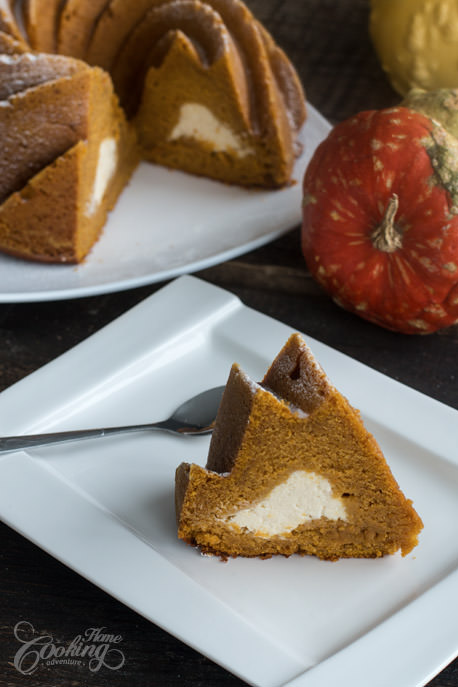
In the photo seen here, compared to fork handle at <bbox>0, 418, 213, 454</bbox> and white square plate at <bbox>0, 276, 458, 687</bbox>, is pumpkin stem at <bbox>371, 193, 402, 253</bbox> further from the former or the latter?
fork handle at <bbox>0, 418, 213, 454</bbox>

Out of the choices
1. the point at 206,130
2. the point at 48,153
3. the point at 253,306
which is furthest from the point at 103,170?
the point at 253,306

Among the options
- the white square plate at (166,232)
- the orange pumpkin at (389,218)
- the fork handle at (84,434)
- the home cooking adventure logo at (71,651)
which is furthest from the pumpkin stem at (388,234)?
the home cooking adventure logo at (71,651)

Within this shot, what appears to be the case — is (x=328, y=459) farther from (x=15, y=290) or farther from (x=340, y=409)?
(x=15, y=290)

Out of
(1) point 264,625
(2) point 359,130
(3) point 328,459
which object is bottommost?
(1) point 264,625

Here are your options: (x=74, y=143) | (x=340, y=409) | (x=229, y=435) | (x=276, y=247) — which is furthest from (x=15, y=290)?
(x=340, y=409)

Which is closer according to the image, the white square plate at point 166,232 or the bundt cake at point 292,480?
the bundt cake at point 292,480

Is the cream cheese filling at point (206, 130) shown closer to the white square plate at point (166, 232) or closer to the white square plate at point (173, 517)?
the white square plate at point (166, 232)
